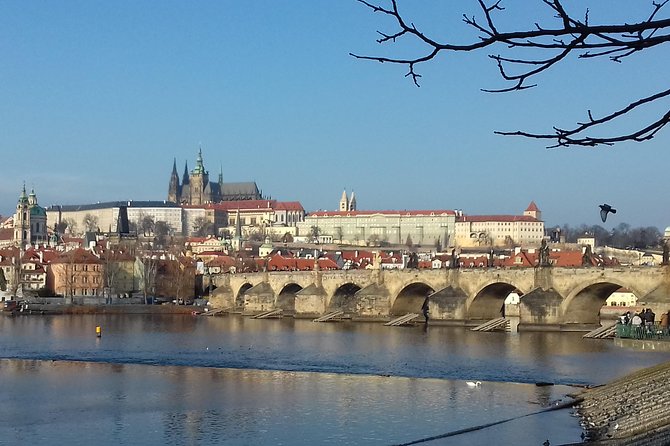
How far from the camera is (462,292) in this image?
168 feet

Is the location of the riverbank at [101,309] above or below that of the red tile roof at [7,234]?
below

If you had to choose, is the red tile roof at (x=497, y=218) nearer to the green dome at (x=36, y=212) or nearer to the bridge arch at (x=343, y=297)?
the green dome at (x=36, y=212)

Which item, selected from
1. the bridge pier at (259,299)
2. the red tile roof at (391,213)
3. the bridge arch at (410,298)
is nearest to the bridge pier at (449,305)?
the bridge arch at (410,298)

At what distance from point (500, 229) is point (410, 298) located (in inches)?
4813

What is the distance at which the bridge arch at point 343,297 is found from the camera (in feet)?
197

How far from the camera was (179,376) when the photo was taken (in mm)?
29328

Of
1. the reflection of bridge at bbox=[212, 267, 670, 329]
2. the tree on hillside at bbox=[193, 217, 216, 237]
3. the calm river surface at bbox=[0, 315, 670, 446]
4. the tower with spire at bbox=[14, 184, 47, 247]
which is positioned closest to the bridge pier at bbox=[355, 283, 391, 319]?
the reflection of bridge at bbox=[212, 267, 670, 329]

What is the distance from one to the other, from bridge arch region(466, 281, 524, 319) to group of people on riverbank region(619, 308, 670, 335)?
42.2 feet

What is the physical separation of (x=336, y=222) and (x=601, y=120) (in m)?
184

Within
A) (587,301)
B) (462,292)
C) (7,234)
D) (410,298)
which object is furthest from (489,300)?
(7,234)

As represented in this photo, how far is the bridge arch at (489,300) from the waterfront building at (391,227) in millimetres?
122419

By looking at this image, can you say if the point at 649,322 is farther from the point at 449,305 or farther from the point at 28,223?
the point at 28,223

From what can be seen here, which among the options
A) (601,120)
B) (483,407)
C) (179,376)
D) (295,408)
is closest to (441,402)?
(483,407)

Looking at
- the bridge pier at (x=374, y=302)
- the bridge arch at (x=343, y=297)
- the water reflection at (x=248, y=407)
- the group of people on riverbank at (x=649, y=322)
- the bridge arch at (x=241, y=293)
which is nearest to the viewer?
the water reflection at (x=248, y=407)
